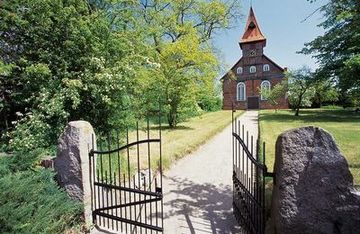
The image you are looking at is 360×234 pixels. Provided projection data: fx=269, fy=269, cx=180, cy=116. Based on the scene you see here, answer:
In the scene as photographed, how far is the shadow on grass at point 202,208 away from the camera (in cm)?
487

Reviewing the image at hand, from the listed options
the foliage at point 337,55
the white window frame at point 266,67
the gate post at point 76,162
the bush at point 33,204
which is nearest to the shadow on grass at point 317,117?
the foliage at point 337,55

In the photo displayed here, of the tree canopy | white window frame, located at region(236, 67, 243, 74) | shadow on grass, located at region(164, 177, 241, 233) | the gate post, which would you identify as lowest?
shadow on grass, located at region(164, 177, 241, 233)

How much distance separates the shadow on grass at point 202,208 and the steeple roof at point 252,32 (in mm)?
42288

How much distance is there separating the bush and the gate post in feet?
0.53

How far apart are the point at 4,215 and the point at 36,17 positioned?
5478 mm

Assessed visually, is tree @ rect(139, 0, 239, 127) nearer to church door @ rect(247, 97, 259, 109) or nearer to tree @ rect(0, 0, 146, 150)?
tree @ rect(0, 0, 146, 150)

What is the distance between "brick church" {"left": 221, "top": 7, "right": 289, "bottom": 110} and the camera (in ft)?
148

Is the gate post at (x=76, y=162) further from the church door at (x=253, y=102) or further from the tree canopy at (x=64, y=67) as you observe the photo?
the church door at (x=253, y=102)

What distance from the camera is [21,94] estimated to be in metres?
7.21

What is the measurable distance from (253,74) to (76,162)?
147 feet

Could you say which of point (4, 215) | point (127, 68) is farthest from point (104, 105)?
point (4, 215)

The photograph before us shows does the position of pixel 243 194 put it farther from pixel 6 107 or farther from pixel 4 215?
pixel 6 107

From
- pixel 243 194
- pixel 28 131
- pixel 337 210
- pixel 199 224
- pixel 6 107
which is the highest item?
pixel 6 107

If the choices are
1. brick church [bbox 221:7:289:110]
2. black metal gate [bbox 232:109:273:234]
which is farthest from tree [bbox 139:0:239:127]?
brick church [bbox 221:7:289:110]
